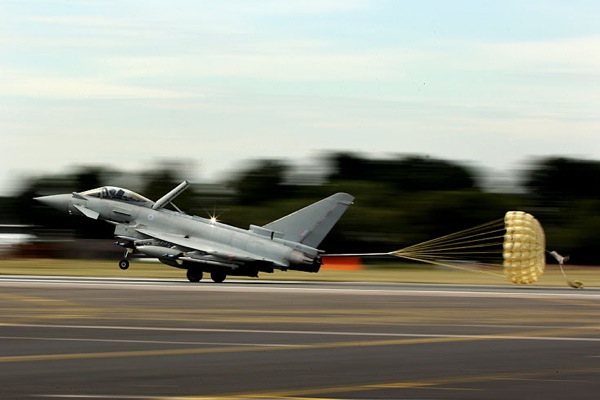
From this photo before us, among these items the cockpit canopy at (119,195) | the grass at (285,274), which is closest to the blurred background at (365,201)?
the grass at (285,274)

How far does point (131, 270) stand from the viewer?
56.0 meters

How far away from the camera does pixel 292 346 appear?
1956 cm

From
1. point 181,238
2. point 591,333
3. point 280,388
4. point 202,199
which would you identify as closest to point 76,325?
point 280,388

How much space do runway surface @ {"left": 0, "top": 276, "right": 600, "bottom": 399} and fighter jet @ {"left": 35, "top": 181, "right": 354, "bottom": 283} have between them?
8.76 m

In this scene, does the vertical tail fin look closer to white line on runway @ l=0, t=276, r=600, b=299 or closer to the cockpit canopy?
white line on runway @ l=0, t=276, r=600, b=299

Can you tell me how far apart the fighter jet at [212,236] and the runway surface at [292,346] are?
8760 mm

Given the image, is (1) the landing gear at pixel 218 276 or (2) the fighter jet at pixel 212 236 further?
(1) the landing gear at pixel 218 276

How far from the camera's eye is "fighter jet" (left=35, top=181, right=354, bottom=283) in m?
44.1

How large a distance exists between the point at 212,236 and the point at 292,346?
26.4m

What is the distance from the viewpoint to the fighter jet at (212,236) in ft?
145

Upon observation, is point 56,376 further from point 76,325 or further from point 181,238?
point 181,238

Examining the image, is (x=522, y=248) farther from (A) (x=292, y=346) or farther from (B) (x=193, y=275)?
(A) (x=292, y=346)

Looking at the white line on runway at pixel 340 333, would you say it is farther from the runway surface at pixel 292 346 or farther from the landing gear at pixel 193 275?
the landing gear at pixel 193 275

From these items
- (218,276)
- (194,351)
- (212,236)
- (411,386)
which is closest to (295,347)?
(194,351)
